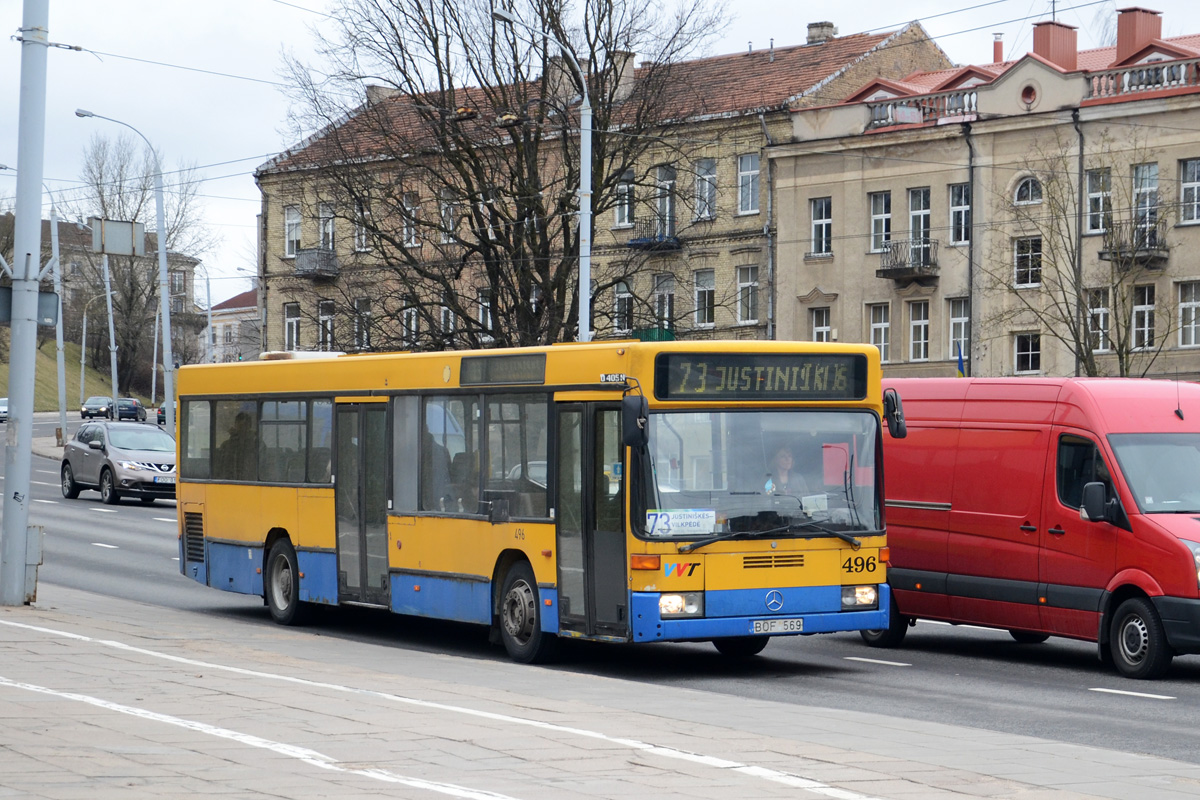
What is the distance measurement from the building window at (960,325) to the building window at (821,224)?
4693 millimetres

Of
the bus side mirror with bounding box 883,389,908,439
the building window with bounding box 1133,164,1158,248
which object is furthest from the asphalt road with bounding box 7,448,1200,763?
the building window with bounding box 1133,164,1158,248

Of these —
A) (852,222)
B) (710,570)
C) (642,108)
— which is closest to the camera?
(710,570)

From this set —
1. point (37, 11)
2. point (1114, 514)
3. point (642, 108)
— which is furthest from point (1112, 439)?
point (642, 108)

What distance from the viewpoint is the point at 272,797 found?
751 centimetres

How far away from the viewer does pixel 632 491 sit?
44.2 ft

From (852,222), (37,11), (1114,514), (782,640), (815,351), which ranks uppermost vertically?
(852,222)

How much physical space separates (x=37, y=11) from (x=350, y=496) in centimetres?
555

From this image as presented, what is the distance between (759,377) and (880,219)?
3820 centimetres

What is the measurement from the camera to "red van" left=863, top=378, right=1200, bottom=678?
1385cm

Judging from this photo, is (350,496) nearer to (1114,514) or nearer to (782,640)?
(782,640)

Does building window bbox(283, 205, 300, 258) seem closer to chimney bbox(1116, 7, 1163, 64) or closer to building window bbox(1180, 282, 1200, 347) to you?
chimney bbox(1116, 7, 1163, 64)

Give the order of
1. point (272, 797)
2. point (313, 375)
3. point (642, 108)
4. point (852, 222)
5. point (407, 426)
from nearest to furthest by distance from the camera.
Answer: point (272, 797) → point (407, 426) → point (313, 375) → point (642, 108) → point (852, 222)

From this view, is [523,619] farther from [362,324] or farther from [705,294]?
[705,294]

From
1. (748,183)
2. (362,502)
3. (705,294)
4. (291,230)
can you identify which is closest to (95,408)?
(291,230)
